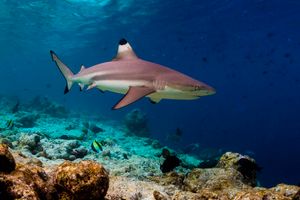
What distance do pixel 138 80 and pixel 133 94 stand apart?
0.86 meters

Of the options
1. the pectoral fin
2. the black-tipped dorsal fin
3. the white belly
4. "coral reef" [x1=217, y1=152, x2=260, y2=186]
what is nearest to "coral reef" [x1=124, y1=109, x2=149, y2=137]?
the white belly

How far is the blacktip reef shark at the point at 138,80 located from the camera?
602 cm

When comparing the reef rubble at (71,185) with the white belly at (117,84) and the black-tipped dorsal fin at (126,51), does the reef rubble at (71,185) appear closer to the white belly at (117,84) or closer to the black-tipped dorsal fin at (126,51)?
the white belly at (117,84)

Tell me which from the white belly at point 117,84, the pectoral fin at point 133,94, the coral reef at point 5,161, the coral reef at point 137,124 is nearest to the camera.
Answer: the coral reef at point 5,161

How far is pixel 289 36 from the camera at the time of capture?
4172 centimetres

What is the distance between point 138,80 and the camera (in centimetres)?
680

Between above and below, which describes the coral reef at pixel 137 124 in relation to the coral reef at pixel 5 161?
below

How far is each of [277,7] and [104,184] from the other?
33.1 m

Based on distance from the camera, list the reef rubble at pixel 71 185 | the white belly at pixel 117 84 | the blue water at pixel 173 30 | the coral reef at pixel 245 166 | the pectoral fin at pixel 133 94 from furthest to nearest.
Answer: the blue water at pixel 173 30, the white belly at pixel 117 84, the coral reef at pixel 245 166, the pectoral fin at pixel 133 94, the reef rubble at pixel 71 185

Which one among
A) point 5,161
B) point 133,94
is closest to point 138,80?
point 133,94

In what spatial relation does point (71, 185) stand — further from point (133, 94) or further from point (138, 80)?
point (138, 80)

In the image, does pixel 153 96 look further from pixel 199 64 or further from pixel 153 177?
pixel 199 64

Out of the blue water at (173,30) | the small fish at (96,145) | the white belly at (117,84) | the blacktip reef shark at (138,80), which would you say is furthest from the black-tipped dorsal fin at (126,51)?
the blue water at (173,30)

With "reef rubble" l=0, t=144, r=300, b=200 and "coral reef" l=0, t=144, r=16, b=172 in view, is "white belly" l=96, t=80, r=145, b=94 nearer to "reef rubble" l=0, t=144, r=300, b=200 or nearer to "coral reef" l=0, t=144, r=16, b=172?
"reef rubble" l=0, t=144, r=300, b=200
